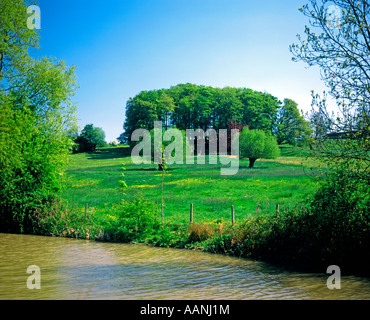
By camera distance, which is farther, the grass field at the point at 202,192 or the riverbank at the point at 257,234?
the grass field at the point at 202,192

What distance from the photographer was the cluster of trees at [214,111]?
8906 cm

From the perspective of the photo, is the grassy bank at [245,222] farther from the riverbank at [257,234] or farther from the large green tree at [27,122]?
the large green tree at [27,122]

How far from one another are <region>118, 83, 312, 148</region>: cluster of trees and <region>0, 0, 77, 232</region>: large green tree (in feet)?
192

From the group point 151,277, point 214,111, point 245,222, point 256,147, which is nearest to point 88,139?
point 214,111

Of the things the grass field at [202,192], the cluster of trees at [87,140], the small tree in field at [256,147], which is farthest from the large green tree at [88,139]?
the small tree in field at [256,147]

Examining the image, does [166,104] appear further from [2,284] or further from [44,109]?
[2,284]

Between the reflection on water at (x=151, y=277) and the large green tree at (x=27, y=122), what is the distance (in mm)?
5806

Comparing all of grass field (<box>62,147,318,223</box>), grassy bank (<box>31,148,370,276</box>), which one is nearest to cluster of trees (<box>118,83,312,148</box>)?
grass field (<box>62,147,318,223</box>)

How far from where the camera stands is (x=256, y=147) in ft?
176

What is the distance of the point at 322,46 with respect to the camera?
13.8 metres

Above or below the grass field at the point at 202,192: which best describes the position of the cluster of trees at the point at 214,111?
above

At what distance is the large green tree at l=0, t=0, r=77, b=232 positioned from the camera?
77.3ft
